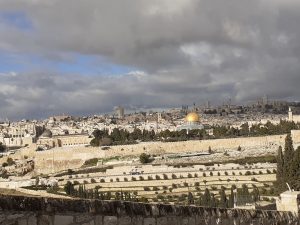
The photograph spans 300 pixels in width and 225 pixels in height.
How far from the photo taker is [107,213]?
14.2 ft

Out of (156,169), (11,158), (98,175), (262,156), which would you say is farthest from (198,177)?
(11,158)

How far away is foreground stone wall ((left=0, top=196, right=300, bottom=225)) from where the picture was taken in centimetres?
376

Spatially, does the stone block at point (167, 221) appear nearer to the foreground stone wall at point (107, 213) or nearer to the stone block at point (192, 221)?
the foreground stone wall at point (107, 213)

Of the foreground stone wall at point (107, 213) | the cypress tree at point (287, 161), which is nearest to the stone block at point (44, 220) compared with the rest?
the foreground stone wall at point (107, 213)

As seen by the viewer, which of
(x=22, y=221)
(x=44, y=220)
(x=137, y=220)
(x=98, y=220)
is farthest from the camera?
(x=137, y=220)

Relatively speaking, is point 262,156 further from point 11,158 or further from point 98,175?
point 11,158

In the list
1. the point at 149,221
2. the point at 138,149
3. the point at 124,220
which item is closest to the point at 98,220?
the point at 124,220

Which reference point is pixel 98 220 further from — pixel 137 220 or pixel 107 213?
pixel 137 220

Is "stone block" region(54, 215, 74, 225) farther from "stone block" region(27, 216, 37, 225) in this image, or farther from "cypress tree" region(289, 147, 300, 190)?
"cypress tree" region(289, 147, 300, 190)

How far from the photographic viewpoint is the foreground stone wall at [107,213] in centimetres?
376

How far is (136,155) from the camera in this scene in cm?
7831

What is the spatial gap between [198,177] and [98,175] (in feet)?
34.5

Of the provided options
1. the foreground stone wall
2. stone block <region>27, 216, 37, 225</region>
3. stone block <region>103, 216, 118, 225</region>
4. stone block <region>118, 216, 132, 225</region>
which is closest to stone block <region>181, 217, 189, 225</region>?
the foreground stone wall

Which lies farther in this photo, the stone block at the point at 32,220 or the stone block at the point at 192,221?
the stone block at the point at 192,221
